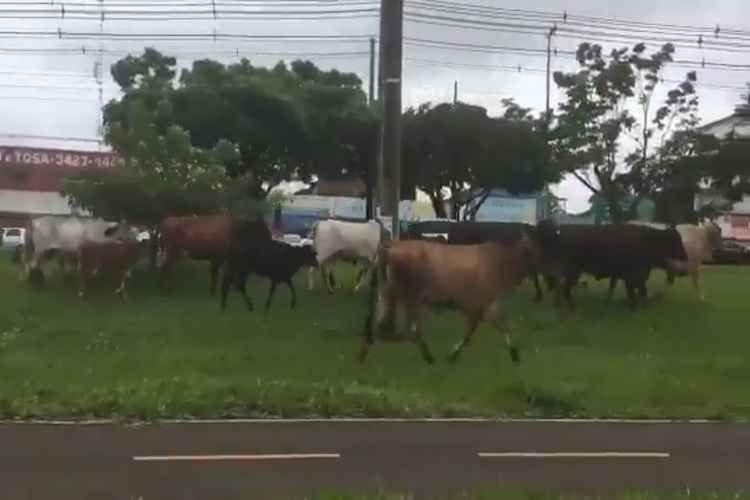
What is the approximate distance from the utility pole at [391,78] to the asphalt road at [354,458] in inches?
314

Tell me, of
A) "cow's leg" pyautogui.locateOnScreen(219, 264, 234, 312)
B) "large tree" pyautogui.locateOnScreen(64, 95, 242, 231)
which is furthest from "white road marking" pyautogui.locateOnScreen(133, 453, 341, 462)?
"large tree" pyautogui.locateOnScreen(64, 95, 242, 231)

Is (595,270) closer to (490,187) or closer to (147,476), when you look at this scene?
(147,476)

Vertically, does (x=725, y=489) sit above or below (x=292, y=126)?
below

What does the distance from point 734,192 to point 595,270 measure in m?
36.4

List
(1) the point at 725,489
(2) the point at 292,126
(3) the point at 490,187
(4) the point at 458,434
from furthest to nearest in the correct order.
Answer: (3) the point at 490,187, (2) the point at 292,126, (4) the point at 458,434, (1) the point at 725,489

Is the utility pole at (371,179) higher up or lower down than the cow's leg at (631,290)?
higher up

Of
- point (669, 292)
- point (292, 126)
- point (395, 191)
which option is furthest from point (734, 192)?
point (395, 191)

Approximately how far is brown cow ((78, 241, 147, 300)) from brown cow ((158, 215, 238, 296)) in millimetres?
997

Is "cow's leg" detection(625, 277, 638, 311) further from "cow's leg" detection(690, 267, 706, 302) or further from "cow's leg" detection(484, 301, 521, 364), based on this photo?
"cow's leg" detection(484, 301, 521, 364)

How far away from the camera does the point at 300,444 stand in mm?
11203

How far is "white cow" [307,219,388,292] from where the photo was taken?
26.2 metres

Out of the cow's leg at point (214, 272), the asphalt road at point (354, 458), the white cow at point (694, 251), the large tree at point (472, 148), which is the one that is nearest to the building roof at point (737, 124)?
the large tree at point (472, 148)

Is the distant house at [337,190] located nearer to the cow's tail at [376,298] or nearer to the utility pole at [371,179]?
the utility pole at [371,179]

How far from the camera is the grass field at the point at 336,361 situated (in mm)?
13523
